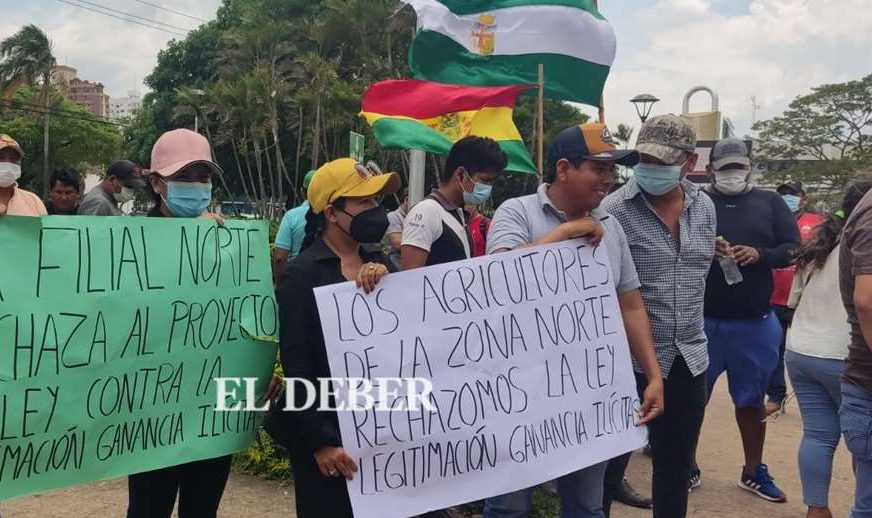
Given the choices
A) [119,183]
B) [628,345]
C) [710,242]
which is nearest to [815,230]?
[710,242]

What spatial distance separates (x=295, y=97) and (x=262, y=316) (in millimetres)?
25238

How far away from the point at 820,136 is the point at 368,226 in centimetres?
4916

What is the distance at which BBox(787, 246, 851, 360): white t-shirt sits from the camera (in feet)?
11.9

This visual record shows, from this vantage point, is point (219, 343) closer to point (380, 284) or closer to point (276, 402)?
point (276, 402)

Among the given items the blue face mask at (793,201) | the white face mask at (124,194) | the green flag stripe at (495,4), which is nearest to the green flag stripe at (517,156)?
the green flag stripe at (495,4)

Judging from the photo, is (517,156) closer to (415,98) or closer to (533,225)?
(415,98)

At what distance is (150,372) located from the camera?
2.52 meters

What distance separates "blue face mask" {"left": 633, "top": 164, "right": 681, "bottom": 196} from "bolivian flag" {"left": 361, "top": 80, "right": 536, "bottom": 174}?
8.57 ft

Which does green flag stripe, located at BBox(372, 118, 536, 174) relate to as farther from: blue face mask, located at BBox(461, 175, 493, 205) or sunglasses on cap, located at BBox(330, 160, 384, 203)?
sunglasses on cap, located at BBox(330, 160, 384, 203)

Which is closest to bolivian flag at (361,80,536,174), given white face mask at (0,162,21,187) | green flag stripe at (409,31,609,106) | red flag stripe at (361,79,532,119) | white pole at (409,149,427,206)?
red flag stripe at (361,79,532,119)

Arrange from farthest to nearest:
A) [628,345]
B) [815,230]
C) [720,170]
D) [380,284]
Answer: [720,170], [815,230], [628,345], [380,284]

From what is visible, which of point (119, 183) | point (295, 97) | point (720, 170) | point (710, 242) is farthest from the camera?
point (295, 97)

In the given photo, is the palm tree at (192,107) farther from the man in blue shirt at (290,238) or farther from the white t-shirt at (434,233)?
the white t-shirt at (434,233)

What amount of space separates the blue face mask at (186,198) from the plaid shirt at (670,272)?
1728 millimetres
